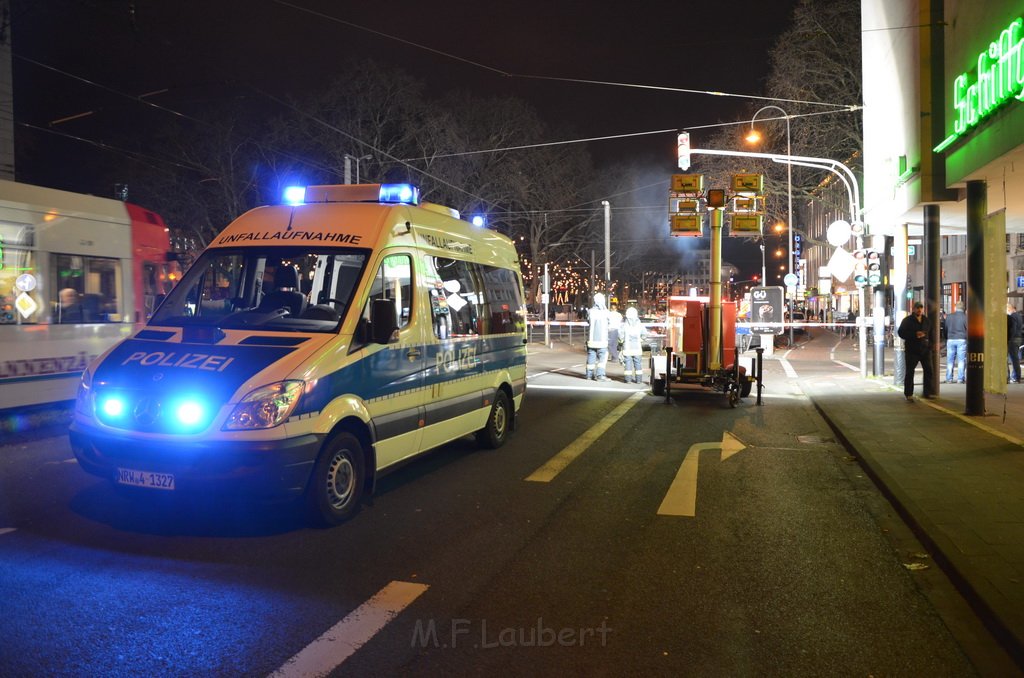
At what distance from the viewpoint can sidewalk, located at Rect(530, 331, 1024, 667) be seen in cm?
522

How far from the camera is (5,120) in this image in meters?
21.0

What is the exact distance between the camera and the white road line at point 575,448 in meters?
8.81

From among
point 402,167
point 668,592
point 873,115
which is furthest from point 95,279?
point 402,167

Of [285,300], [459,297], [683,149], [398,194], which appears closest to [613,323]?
[683,149]

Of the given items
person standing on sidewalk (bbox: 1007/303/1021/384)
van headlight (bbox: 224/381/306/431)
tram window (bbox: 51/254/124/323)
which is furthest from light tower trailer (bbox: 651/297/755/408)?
van headlight (bbox: 224/381/306/431)

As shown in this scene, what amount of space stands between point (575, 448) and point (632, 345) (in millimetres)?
9128

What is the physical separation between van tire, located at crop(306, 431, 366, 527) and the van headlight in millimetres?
516

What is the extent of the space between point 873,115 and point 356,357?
17479 mm

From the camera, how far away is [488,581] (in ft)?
17.5

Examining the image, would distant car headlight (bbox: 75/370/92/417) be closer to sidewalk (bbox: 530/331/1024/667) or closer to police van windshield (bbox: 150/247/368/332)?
police van windshield (bbox: 150/247/368/332)

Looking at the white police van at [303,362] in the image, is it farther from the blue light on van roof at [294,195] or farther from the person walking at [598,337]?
the person walking at [598,337]

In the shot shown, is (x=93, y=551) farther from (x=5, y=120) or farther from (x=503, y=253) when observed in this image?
(x=5, y=120)

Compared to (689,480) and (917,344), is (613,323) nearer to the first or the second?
(917,344)

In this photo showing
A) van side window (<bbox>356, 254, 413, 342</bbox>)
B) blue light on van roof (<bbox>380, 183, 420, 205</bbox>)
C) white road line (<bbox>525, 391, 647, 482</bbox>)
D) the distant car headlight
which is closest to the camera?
the distant car headlight
